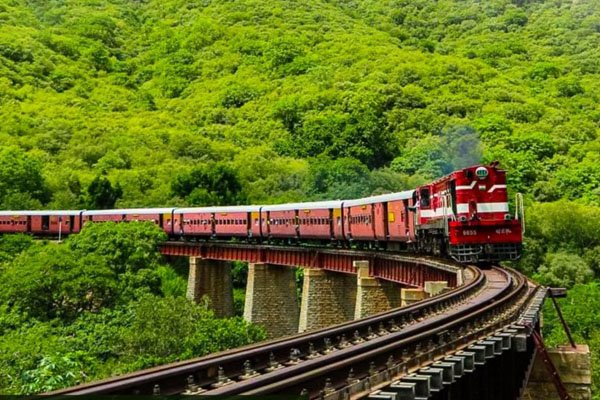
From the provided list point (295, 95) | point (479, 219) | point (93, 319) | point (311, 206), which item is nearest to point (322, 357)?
point (479, 219)

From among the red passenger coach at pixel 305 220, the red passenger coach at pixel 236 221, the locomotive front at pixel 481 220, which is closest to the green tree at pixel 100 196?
the red passenger coach at pixel 236 221

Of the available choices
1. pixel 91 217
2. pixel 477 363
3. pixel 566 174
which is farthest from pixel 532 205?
pixel 477 363

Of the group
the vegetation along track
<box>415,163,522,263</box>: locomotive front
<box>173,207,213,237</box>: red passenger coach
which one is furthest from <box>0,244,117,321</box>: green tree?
the vegetation along track

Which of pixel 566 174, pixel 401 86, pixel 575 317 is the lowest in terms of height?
pixel 575 317

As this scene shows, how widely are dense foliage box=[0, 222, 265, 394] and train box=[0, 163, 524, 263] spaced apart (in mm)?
6156

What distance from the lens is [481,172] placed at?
25.7 meters

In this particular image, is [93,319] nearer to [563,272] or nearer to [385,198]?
[385,198]

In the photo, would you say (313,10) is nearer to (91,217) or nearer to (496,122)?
(496,122)

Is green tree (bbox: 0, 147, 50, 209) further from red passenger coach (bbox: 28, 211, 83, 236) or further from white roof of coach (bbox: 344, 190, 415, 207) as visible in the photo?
white roof of coach (bbox: 344, 190, 415, 207)

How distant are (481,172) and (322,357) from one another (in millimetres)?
16249

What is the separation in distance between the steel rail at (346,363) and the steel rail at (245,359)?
0.81 meters

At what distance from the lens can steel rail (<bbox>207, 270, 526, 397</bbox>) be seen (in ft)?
28.4

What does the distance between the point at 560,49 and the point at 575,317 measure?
4391 inches

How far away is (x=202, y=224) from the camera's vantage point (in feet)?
174
